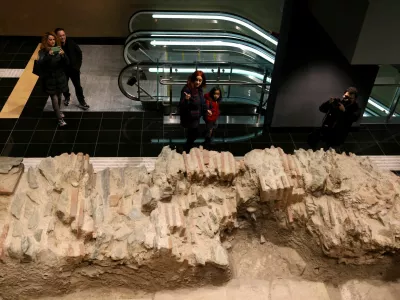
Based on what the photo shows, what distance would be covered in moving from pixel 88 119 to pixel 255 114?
2972mm

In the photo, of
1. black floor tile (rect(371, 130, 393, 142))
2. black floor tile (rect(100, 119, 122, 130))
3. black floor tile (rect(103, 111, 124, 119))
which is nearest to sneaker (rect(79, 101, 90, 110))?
black floor tile (rect(103, 111, 124, 119))

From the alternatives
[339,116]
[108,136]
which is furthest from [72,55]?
[339,116]

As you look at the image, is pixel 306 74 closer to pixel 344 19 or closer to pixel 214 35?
pixel 344 19

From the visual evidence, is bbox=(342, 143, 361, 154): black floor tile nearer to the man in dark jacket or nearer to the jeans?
the man in dark jacket

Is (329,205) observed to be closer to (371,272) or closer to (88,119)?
(371,272)

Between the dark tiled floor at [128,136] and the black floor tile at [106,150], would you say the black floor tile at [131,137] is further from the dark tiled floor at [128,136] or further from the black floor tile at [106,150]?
the black floor tile at [106,150]

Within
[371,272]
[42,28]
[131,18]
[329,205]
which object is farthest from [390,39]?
[42,28]

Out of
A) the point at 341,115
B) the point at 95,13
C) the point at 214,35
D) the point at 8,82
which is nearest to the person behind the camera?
the point at 341,115

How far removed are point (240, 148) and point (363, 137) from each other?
2.23 m

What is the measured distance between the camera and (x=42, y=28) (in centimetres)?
929

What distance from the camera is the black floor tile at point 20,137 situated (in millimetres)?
6523

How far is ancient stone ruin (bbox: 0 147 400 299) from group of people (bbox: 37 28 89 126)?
2.27 meters

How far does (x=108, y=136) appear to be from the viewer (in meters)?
6.73

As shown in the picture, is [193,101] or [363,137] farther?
[363,137]
